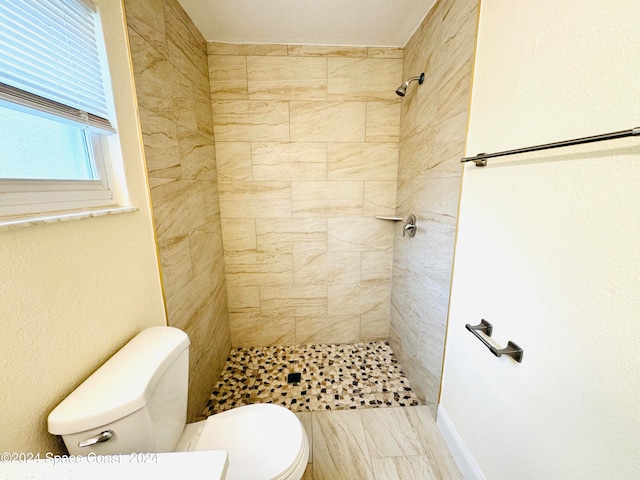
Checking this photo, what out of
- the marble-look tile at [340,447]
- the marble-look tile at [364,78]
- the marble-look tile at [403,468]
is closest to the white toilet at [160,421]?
the marble-look tile at [340,447]

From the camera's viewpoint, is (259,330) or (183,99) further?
(259,330)

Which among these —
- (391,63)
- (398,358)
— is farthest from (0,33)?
(398,358)

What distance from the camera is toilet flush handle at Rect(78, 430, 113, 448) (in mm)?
628

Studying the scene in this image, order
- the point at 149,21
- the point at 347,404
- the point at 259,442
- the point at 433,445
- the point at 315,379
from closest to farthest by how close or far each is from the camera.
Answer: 1. the point at 259,442
2. the point at 149,21
3. the point at 433,445
4. the point at 347,404
5. the point at 315,379

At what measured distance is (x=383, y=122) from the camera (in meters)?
1.88

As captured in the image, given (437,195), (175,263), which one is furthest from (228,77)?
(437,195)

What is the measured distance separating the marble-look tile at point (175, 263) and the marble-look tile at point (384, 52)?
1.83 m

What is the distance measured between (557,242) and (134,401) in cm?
131

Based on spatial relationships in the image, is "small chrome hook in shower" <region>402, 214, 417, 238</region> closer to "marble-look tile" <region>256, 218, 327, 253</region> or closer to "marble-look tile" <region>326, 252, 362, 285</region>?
"marble-look tile" <region>326, 252, 362, 285</region>

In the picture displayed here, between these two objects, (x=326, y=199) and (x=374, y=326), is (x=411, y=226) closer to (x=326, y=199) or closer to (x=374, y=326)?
(x=326, y=199)

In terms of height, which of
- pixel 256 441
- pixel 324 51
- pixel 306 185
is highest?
pixel 324 51

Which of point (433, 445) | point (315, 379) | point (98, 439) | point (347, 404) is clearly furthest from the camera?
point (315, 379)

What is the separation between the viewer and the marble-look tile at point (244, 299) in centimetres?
208

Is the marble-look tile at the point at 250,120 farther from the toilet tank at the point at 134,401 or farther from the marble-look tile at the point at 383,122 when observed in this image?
the toilet tank at the point at 134,401
